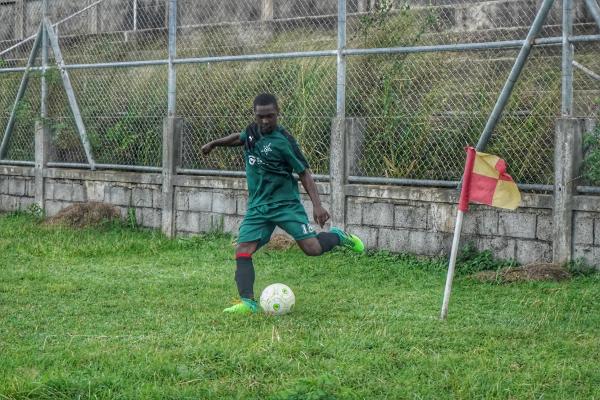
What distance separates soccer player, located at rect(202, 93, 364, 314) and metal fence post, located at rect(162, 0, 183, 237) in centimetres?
435

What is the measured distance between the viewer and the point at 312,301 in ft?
27.3

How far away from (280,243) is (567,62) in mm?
3732

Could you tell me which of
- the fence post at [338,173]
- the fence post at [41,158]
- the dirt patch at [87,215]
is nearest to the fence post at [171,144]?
the dirt patch at [87,215]

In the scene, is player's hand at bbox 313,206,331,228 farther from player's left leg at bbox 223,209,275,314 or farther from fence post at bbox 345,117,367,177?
fence post at bbox 345,117,367,177

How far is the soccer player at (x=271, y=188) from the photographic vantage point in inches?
315

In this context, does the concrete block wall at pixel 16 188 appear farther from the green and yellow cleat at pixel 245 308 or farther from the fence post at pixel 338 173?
the green and yellow cleat at pixel 245 308

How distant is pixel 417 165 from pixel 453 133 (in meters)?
0.52

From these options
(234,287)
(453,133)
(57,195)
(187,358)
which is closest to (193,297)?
(234,287)

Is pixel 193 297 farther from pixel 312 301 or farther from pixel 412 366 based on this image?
pixel 412 366

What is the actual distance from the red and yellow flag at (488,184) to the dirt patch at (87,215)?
6804 mm

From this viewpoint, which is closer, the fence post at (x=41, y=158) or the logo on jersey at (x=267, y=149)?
the logo on jersey at (x=267, y=149)

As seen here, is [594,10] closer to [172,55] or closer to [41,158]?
[172,55]

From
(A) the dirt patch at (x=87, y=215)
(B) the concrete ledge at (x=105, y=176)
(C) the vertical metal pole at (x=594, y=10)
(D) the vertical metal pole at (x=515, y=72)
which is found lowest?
(A) the dirt patch at (x=87, y=215)

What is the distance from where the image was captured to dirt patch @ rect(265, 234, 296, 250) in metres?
11.1
